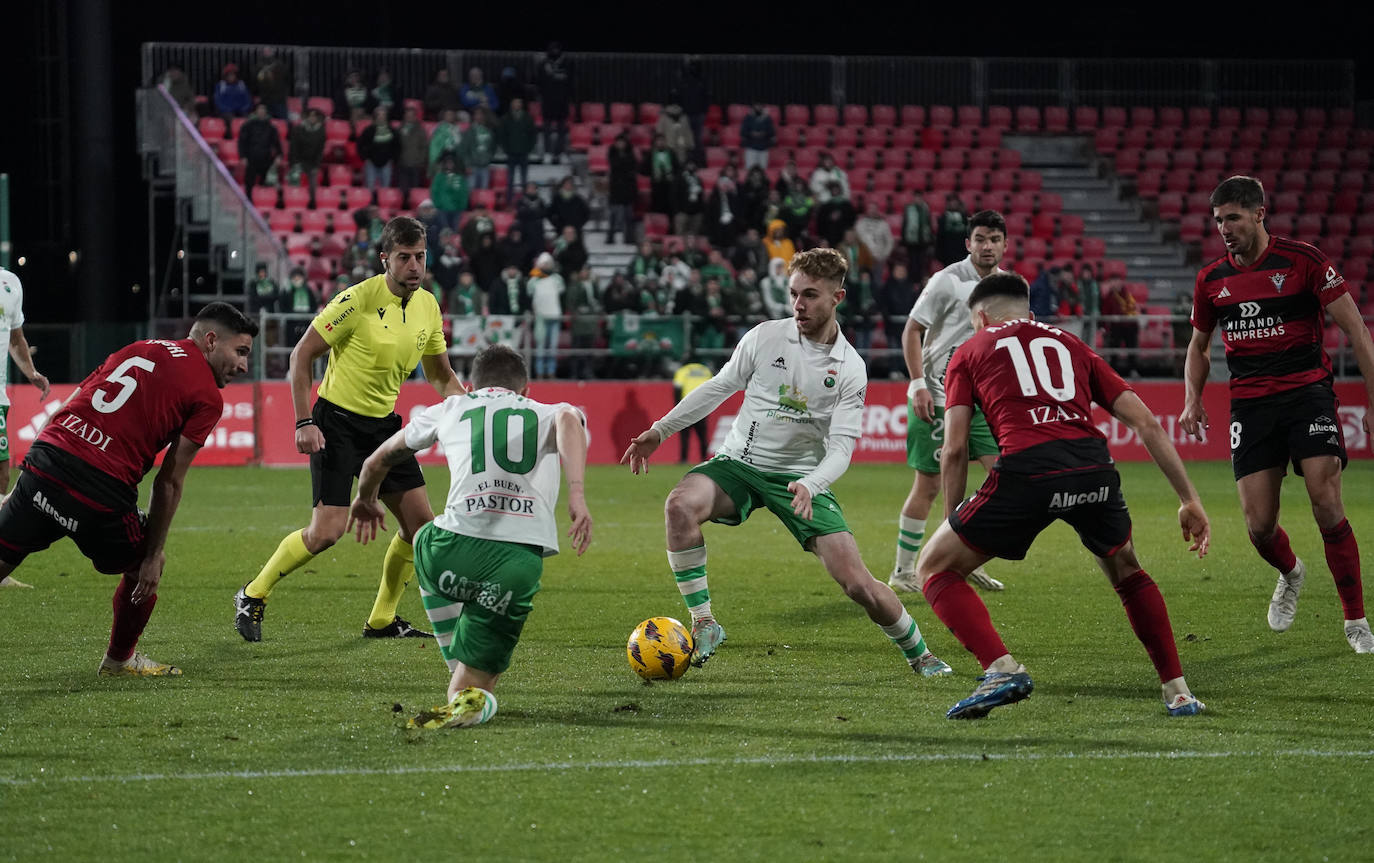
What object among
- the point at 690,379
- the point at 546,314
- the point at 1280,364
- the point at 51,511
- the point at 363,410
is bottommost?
the point at 690,379

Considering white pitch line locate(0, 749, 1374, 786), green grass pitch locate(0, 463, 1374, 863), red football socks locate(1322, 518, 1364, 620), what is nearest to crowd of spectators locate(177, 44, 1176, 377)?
green grass pitch locate(0, 463, 1374, 863)

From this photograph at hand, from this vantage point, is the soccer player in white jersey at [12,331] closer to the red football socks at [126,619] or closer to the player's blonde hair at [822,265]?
the red football socks at [126,619]

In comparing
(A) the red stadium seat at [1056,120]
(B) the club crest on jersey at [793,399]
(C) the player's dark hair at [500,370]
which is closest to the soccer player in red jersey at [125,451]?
(C) the player's dark hair at [500,370]

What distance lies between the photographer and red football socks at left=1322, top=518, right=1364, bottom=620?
7449 millimetres

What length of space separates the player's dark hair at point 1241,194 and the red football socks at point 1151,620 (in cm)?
219

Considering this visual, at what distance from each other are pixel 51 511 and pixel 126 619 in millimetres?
602

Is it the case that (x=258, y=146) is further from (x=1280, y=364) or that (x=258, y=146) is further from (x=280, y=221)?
(x=1280, y=364)

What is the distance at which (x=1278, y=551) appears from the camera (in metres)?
7.79

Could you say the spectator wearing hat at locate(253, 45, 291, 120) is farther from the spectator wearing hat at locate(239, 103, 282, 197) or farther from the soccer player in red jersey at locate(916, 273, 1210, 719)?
the soccer player in red jersey at locate(916, 273, 1210, 719)

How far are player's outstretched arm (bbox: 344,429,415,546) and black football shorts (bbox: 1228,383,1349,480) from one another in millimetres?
4007

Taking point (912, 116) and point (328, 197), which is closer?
point (328, 197)

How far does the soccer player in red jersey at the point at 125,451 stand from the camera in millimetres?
6387

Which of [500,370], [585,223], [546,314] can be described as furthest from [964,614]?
[585,223]

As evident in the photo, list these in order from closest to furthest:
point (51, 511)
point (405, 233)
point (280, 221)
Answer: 1. point (51, 511)
2. point (405, 233)
3. point (280, 221)
